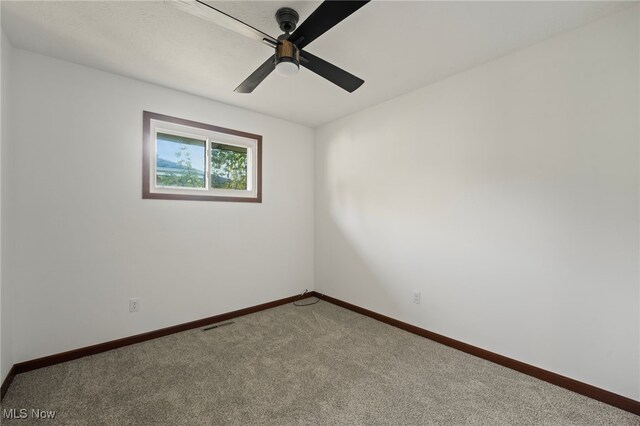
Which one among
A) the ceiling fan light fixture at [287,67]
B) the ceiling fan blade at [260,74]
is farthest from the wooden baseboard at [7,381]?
the ceiling fan light fixture at [287,67]

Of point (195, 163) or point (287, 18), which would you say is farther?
point (195, 163)

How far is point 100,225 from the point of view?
7.50ft

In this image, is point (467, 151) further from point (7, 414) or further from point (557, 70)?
point (7, 414)

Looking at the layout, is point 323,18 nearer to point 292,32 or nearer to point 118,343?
point 292,32

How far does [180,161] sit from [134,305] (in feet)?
4.84

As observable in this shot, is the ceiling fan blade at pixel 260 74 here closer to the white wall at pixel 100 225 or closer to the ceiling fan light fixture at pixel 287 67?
the ceiling fan light fixture at pixel 287 67

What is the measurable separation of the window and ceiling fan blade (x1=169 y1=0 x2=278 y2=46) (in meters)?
1.58

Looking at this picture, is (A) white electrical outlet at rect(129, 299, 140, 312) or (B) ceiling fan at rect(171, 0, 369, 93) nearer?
(B) ceiling fan at rect(171, 0, 369, 93)

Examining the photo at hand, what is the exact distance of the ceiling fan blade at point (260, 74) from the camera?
5.43 feet

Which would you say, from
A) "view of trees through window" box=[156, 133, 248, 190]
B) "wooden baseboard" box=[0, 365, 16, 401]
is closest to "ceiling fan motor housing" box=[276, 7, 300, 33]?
"view of trees through window" box=[156, 133, 248, 190]

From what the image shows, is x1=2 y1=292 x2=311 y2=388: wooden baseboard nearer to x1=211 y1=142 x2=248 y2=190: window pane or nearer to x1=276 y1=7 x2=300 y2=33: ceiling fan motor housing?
x1=211 y1=142 x2=248 y2=190: window pane

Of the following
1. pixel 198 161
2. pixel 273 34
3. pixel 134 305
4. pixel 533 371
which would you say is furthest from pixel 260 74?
pixel 533 371

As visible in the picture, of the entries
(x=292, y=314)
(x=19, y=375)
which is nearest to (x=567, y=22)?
(x=292, y=314)

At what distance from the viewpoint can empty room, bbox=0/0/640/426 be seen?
5.33ft
